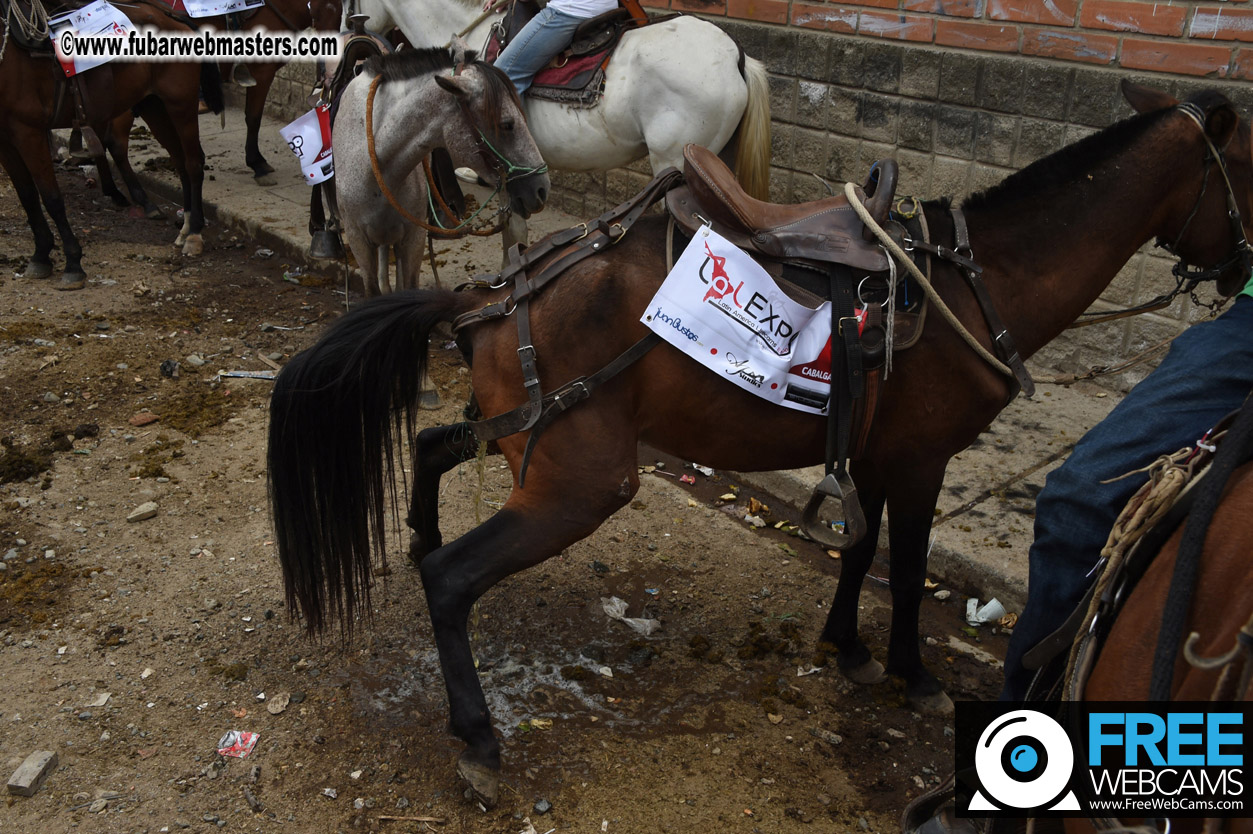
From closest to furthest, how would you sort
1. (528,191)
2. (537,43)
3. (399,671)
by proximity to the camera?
(399,671) → (528,191) → (537,43)

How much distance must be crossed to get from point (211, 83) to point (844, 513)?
7.87 m

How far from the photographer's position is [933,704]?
329cm

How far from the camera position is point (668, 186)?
2.92 m

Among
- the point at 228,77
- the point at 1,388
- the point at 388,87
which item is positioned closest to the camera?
the point at 388,87

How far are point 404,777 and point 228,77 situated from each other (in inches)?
296

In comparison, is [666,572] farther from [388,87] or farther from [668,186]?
[388,87]

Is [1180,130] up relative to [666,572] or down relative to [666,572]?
up

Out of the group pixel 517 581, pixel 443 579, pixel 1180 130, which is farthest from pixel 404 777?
pixel 1180 130

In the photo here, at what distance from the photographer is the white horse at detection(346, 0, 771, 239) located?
532cm

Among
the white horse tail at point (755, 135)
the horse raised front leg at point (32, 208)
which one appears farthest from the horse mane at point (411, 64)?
the horse raised front leg at point (32, 208)

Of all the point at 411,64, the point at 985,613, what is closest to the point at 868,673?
the point at 985,613

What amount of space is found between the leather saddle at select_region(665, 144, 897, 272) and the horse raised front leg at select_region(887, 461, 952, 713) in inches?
28.2

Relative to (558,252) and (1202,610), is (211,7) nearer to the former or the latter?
(558,252)

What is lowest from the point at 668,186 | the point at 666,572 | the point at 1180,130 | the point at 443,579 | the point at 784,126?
the point at 666,572
